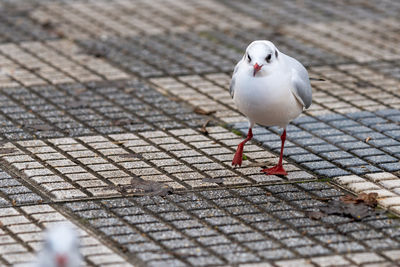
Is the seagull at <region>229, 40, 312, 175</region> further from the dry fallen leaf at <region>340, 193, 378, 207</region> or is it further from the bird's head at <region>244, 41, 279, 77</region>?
the dry fallen leaf at <region>340, 193, 378, 207</region>

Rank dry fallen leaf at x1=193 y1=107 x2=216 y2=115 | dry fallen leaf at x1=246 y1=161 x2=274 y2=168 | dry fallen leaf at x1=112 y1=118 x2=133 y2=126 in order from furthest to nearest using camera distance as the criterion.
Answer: dry fallen leaf at x1=193 y1=107 x2=216 y2=115 < dry fallen leaf at x1=112 y1=118 x2=133 y2=126 < dry fallen leaf at x1=246 y1=161 x2=274 y2=168

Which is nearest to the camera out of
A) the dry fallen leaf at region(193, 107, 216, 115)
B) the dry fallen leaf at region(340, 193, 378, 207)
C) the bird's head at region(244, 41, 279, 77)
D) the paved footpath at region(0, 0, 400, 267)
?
the paved footpath at region(0, 0, 400, 267)

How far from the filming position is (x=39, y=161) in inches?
255

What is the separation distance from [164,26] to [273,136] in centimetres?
385

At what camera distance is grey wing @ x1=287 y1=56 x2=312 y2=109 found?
6082 millimetres

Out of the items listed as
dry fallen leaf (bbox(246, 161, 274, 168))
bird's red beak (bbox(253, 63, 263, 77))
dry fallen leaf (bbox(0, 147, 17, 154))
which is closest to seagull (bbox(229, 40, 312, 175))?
bird's red beak (bbox(253, 63, 263, 77))

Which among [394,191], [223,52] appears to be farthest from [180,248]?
[223,52]

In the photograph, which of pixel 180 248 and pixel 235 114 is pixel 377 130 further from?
pixel 180 248

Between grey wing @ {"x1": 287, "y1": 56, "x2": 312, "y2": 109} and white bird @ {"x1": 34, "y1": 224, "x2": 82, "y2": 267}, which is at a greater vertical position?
grey wing @ {"x1": 287, "y1": 56, "x2": 312, "y2": 109}

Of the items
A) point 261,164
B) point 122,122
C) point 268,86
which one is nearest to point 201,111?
point 122,122

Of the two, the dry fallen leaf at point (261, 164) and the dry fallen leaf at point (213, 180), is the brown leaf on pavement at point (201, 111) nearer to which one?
the dry fallen leaf at point (261, 164)

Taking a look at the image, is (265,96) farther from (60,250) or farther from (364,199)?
(60,250)

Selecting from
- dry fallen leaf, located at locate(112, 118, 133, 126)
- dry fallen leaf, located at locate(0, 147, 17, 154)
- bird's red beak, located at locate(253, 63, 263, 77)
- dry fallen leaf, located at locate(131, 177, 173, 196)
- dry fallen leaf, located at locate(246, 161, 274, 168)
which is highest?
bird's red beak, located at locate(253, 63, 263, 77)

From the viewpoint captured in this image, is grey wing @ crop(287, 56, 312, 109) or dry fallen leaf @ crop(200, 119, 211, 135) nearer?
grey wing @ crop(287, 56, 312, 109)
